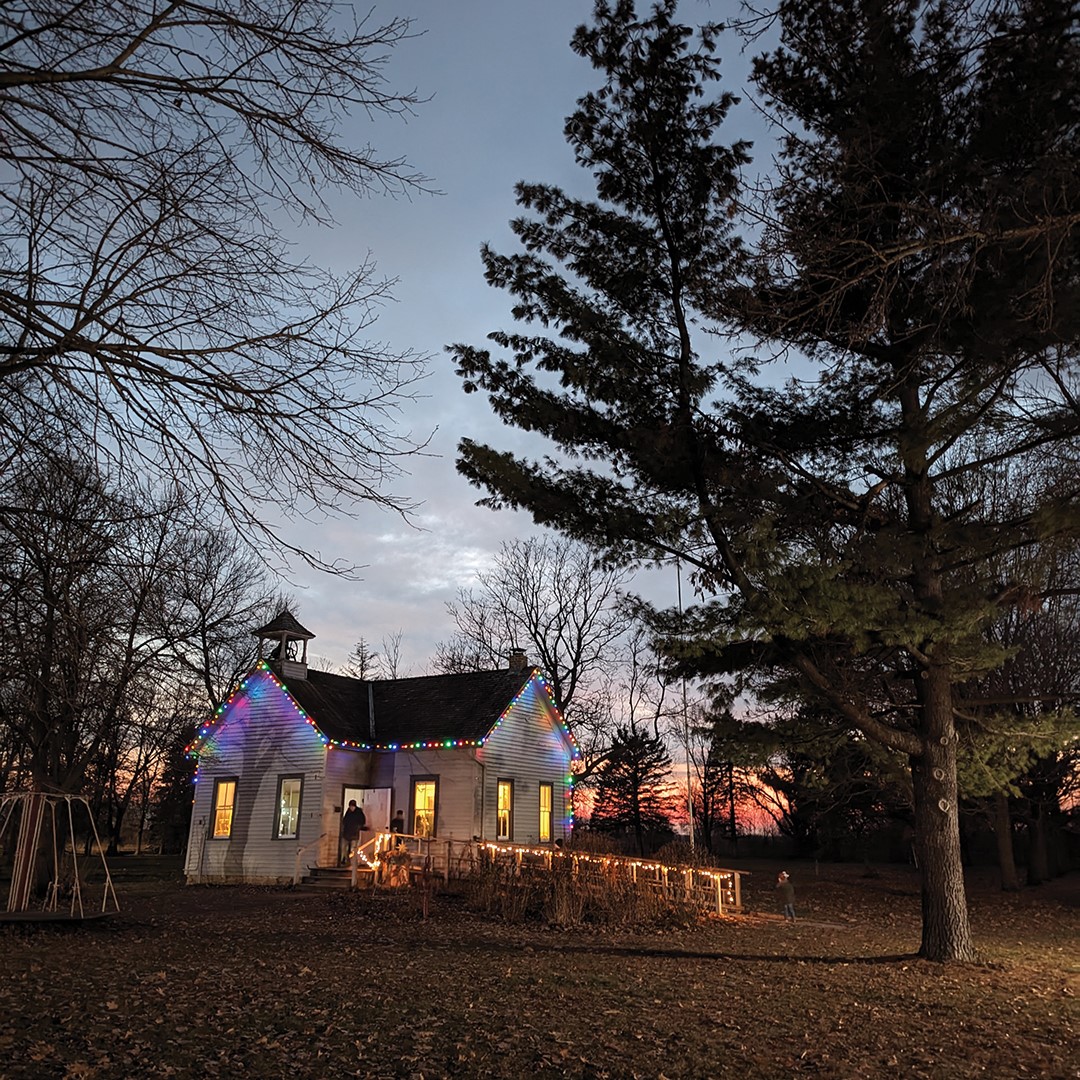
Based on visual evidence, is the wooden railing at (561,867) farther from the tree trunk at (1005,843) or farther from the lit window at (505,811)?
the tree trunk at (1005,843)

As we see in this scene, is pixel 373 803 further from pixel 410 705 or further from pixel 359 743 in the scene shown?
pixel 410 705

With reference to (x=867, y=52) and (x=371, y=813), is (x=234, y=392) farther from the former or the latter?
(x=371, y=813)

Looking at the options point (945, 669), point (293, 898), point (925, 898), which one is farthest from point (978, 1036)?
point (293, 898)

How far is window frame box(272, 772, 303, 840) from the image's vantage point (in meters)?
22.6

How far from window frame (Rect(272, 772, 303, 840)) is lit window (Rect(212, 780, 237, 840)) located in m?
1.63

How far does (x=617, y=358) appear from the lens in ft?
36.5

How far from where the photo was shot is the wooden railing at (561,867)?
54.1 ft

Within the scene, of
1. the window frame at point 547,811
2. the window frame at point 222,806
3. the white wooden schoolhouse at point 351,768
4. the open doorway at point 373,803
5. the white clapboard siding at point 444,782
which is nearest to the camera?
the white clapboard siding at point 444,782

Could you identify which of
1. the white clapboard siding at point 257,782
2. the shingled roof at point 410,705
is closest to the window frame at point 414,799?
the shingled roof at point 410,705

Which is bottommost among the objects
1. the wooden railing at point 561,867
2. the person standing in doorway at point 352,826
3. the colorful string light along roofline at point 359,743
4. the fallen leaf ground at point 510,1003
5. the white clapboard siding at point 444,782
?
the fallen leaf ground at point 510,1003

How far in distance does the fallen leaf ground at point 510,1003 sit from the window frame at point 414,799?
7487 millimetres

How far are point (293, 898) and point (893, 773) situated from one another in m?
12.8

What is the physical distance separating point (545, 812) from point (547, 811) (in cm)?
12

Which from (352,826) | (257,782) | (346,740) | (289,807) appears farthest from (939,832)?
(257,782)
